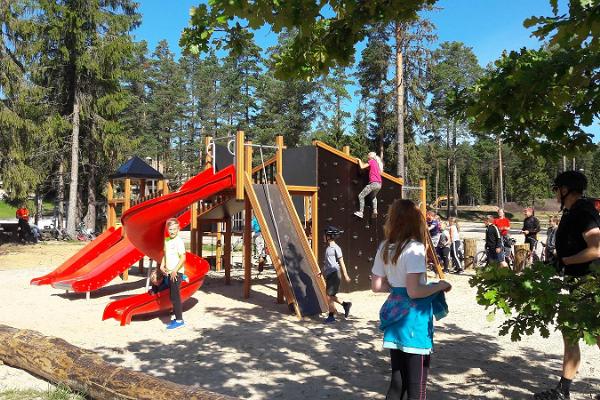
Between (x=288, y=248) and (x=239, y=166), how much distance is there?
66.9 inches

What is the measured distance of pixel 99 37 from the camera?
26391mm

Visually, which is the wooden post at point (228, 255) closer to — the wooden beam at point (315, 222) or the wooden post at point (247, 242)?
the wooden post at point (247, 242)

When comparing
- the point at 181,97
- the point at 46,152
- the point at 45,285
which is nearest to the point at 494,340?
the point at 45,285

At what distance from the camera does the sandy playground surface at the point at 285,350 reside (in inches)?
189

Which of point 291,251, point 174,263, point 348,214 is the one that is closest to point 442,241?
point 348,214

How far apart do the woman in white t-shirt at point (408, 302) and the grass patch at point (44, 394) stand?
257 cm

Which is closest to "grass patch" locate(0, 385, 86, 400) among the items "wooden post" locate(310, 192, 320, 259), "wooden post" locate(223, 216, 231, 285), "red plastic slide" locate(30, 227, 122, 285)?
"wooden post" locate(310, 192, 320, 259)

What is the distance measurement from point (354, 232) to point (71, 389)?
699 centimetres

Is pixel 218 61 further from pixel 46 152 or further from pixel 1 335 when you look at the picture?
pixel 1 335

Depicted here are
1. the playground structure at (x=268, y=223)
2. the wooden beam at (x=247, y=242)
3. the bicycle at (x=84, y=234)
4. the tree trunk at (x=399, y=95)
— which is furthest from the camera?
the bicycle at (x=84, y=234)

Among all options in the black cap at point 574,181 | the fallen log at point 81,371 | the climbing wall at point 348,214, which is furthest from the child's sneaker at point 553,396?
the climbing wall at point 348,214

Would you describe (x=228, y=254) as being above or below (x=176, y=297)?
above

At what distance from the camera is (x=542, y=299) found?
8.05 feet

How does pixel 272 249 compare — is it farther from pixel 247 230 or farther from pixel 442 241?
pixel 442 241
